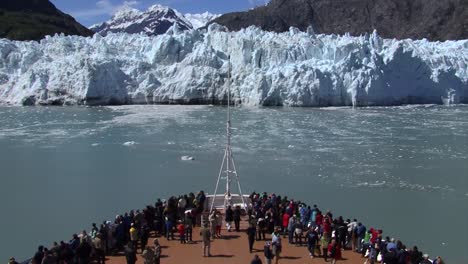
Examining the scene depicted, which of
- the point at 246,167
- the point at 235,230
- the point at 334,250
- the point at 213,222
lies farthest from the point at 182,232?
the point at 246,167

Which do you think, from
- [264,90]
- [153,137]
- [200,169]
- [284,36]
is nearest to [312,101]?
[264,90]

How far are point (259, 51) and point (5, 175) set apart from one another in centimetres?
2781

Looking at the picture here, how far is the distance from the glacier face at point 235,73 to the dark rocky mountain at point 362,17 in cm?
5843

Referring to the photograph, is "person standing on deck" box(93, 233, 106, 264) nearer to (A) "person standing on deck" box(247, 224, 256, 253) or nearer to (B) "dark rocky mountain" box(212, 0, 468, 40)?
(A) "person standing on deck" box(247, 224, 256, 253)

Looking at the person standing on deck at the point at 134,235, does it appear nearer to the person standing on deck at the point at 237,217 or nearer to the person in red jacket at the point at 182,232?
the person in red jacket at the point at 182,232

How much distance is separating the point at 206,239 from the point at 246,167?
1035cm

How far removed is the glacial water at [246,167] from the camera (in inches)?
529

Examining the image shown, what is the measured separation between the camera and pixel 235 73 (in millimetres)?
42781

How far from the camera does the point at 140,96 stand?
4275 centimetres

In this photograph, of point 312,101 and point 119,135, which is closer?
point 119,135

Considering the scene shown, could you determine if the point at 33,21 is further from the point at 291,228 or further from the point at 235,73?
the point at 291,228

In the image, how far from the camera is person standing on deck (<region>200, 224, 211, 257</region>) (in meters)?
9.23

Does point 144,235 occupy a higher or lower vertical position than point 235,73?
lower

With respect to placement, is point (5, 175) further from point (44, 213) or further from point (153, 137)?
point (153, 137)
